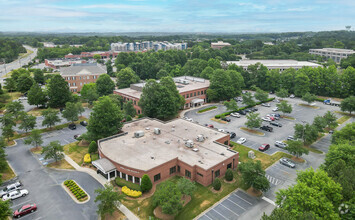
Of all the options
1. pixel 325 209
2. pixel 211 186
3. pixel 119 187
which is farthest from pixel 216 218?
pixel 119 187

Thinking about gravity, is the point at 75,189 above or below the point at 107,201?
below

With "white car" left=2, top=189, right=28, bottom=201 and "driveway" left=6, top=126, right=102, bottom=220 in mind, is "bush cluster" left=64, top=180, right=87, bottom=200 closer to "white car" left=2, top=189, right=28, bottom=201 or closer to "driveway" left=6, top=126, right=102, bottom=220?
"driveway" left=6, top=126, right=102, bottom=220

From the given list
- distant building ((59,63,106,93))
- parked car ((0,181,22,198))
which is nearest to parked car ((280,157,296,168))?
parked car ((0,181,22,198))

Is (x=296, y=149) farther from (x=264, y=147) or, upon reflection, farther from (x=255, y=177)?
(x=255, y=177)

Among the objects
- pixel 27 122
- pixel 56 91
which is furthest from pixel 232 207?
pixel 56 91

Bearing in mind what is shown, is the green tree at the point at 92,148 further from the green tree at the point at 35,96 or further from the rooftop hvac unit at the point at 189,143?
the green tree at the point at 35,96

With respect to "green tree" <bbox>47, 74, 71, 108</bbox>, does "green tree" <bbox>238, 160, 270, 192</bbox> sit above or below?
below
